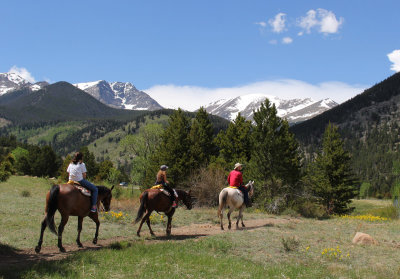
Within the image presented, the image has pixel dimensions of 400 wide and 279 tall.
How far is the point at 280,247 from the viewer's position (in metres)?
12.7

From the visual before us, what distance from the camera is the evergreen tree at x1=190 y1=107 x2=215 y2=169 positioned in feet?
146

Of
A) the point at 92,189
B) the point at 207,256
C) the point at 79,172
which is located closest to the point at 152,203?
the point at 92,189

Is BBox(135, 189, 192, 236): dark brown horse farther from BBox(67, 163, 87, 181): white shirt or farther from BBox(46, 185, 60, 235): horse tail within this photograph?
BBox(46, 185, 60, 235): horse tail

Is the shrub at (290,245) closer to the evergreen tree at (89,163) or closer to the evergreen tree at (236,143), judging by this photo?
the evergreen tree at (236,143)

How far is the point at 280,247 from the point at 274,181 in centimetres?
1987

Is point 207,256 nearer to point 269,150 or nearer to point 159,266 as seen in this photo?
point 159,266

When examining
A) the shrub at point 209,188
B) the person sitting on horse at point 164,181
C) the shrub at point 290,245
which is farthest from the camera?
the shrub at point 209,188

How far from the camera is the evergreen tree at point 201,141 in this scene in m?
44.5

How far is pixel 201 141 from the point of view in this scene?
4625 centimetres

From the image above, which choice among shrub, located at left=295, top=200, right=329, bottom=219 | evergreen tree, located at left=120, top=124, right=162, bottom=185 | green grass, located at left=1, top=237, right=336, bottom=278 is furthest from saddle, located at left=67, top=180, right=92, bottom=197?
evergreen tree, located at left=120, top=124, right=162, bottom=185

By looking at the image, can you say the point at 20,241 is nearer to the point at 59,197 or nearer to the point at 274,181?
the point at 59,197

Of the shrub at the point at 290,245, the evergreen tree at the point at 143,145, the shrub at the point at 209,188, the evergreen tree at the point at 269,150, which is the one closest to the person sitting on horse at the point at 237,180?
the shrub at the point at 290,245

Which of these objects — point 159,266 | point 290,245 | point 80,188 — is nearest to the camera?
point 159,266

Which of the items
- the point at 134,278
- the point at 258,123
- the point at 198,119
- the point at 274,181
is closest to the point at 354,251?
the point at 134,278
